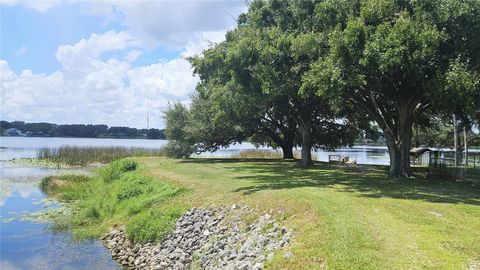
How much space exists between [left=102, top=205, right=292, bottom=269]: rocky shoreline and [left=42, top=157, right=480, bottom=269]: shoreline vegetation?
0.33 m

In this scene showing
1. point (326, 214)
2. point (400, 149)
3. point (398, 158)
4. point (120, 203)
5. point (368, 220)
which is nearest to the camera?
point (368, 220)

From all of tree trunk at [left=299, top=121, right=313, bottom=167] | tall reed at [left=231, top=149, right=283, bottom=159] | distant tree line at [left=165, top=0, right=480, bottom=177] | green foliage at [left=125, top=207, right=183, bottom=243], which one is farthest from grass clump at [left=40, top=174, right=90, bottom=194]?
tall reed at [left=231, top=149, right=283, bottom=159]

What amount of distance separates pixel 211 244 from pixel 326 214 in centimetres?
343

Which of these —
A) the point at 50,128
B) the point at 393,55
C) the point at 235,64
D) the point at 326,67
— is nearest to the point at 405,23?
the point at 393,55

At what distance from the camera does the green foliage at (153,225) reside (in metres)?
15.1

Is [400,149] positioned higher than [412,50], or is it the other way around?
[412,50]

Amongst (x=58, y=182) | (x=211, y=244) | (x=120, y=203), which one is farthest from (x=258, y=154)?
(x=211, y=244)

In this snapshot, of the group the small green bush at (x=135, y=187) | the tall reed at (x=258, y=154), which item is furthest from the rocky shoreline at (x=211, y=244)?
the tall reed at (x=258, y=154)

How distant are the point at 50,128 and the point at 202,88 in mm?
135037

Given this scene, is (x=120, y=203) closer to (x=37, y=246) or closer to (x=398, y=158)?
(x=37, y=246)

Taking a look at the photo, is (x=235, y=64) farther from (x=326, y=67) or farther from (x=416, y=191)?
(x=416, y=191)

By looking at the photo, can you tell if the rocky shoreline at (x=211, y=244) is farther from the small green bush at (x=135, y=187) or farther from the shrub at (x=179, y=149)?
the shrub at (x=179, y=149)

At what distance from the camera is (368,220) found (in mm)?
11016

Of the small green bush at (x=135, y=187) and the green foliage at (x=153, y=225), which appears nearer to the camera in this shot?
the green foliage at (x=153, y=225)
